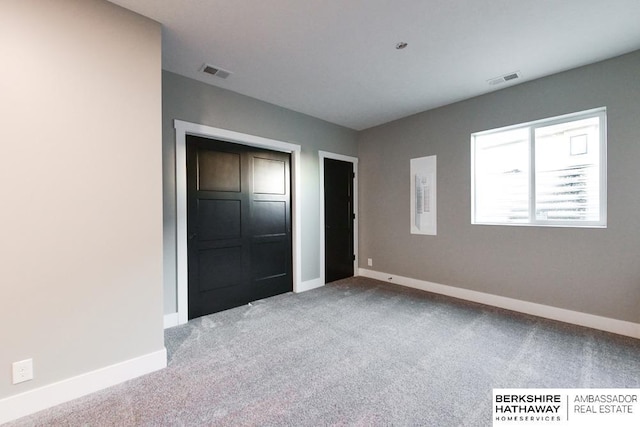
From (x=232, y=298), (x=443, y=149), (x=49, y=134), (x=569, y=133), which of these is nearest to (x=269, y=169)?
(x=232, y=298)

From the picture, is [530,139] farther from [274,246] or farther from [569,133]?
[274,246]

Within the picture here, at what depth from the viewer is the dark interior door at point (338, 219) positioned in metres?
4.47

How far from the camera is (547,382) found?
1835mm

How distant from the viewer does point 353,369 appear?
202 centimetres

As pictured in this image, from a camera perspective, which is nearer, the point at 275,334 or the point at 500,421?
the point at 500,421

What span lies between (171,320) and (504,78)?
4.55 meters

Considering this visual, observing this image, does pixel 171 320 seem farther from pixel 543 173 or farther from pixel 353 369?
pixel 543 173

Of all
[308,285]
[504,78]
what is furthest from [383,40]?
[308,285]

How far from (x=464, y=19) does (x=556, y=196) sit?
2252 millimetres

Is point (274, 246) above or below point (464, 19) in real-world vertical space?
below

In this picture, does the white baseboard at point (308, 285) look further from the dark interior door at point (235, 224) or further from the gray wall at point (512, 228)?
the gray wall at point (512, 228)

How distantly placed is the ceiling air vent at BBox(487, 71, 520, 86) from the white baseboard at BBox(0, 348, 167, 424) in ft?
14.1

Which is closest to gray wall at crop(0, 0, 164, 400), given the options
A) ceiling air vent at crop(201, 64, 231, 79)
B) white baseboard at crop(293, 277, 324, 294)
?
ceiling air vent at crop(201, 64, 231, 79)

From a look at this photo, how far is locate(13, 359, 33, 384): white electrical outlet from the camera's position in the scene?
61.2 inches
